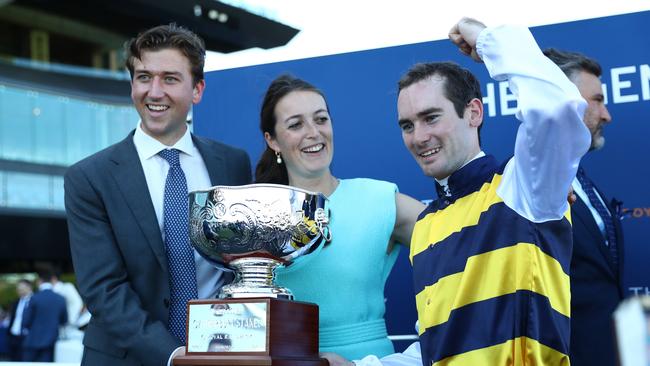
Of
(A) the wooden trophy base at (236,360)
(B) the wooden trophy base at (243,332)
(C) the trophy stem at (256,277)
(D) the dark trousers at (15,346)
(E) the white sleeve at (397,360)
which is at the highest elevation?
(C) the trophy stem at (256,277)

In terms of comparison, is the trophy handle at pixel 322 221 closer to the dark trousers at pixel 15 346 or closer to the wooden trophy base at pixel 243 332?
the wooden trophy base at pixel 243 332

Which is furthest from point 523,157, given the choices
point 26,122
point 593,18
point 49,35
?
point 49,35

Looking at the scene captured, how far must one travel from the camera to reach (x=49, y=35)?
→ 18.3 meters

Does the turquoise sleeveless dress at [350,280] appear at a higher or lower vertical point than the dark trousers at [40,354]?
higher

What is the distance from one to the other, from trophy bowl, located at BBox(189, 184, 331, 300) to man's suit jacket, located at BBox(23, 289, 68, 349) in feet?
23.5

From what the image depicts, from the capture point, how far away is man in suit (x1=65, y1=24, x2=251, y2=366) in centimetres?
179

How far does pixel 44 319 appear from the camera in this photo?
8.25 metres

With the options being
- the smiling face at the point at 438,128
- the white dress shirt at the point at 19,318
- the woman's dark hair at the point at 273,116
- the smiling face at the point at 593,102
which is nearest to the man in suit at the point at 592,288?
the smiling face at the point at 593,102

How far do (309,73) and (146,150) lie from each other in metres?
0.97

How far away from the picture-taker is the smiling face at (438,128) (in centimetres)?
165

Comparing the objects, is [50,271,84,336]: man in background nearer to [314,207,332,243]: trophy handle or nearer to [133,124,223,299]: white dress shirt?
[133,124,223,299]: white dress shirt

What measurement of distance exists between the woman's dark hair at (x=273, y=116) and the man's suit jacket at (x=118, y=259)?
15.1 inches

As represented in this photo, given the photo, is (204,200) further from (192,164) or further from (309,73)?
(309,73)

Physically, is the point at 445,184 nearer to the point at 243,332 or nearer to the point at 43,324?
the point at 243,332
